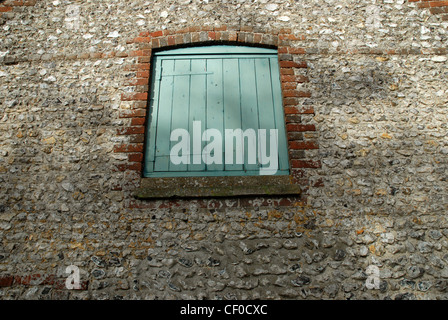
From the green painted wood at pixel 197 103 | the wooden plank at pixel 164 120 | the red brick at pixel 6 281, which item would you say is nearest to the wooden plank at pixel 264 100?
the green painted wood at pixel 197 103

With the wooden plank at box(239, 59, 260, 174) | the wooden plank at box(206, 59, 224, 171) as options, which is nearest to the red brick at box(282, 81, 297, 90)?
the wooden plank at box(239, 59, 260, 174)

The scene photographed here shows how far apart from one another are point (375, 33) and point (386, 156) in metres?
1.66

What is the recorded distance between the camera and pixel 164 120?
3123 mm

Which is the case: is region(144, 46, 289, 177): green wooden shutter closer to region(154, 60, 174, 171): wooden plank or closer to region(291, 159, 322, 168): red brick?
region(154, 60, 174, 171): wooden plank

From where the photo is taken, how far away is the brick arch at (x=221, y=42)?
288 cm

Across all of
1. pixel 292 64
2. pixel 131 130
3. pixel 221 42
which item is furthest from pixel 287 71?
pixel 131 130

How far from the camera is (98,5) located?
3.55 meters

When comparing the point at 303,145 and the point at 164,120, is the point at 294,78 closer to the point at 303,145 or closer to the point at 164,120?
the point at 303,145

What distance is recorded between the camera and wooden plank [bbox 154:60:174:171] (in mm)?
2967

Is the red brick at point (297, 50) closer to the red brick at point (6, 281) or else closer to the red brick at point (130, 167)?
the red brick at point (130, 167)

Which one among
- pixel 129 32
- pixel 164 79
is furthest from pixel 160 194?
pixel 129 32

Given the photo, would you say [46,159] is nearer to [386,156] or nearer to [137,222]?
[137,222]

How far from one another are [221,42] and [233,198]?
2002 mm

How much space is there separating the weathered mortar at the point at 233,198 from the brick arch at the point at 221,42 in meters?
0.05
